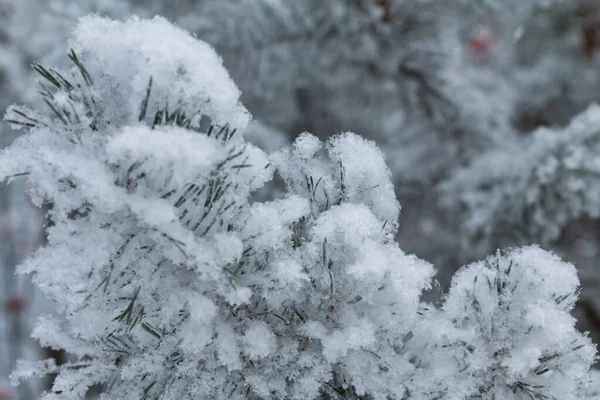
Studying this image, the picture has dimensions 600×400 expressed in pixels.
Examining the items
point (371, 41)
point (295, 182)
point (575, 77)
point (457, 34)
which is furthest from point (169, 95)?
point (575, 77)

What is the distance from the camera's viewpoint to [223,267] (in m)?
0.52

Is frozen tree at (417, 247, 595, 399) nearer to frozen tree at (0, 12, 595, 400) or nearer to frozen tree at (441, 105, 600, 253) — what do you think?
frozen tree at (0, 12, 595, 400)

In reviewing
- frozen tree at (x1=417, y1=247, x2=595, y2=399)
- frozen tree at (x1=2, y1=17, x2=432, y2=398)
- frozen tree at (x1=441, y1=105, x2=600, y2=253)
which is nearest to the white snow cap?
frozen tree at (x1=2, y1=17, x2=432, y2=398)

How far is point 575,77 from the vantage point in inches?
77.1

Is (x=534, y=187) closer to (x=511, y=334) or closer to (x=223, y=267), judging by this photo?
(x=511, y=334)

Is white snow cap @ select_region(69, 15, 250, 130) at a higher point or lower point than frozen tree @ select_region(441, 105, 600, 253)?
lower

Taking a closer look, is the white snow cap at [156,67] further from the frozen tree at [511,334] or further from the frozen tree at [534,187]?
the frozen tree at [534,187]

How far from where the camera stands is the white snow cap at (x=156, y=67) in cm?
49

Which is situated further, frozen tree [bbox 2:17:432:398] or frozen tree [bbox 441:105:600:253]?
frozen tree [bbox 441:105:600:253]

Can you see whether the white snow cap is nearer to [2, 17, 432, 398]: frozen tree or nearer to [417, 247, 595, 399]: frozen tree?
[2, 17, 432, 398]: frozen tree

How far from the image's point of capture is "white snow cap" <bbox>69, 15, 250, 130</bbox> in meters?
0.49

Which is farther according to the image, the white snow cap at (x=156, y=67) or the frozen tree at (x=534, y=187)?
the frozen tree at (x=534, y=187)

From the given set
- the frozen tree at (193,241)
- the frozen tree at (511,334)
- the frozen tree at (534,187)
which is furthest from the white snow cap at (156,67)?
the frozen tree at (534,187)

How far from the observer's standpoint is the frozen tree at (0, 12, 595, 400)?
1.61 feet
